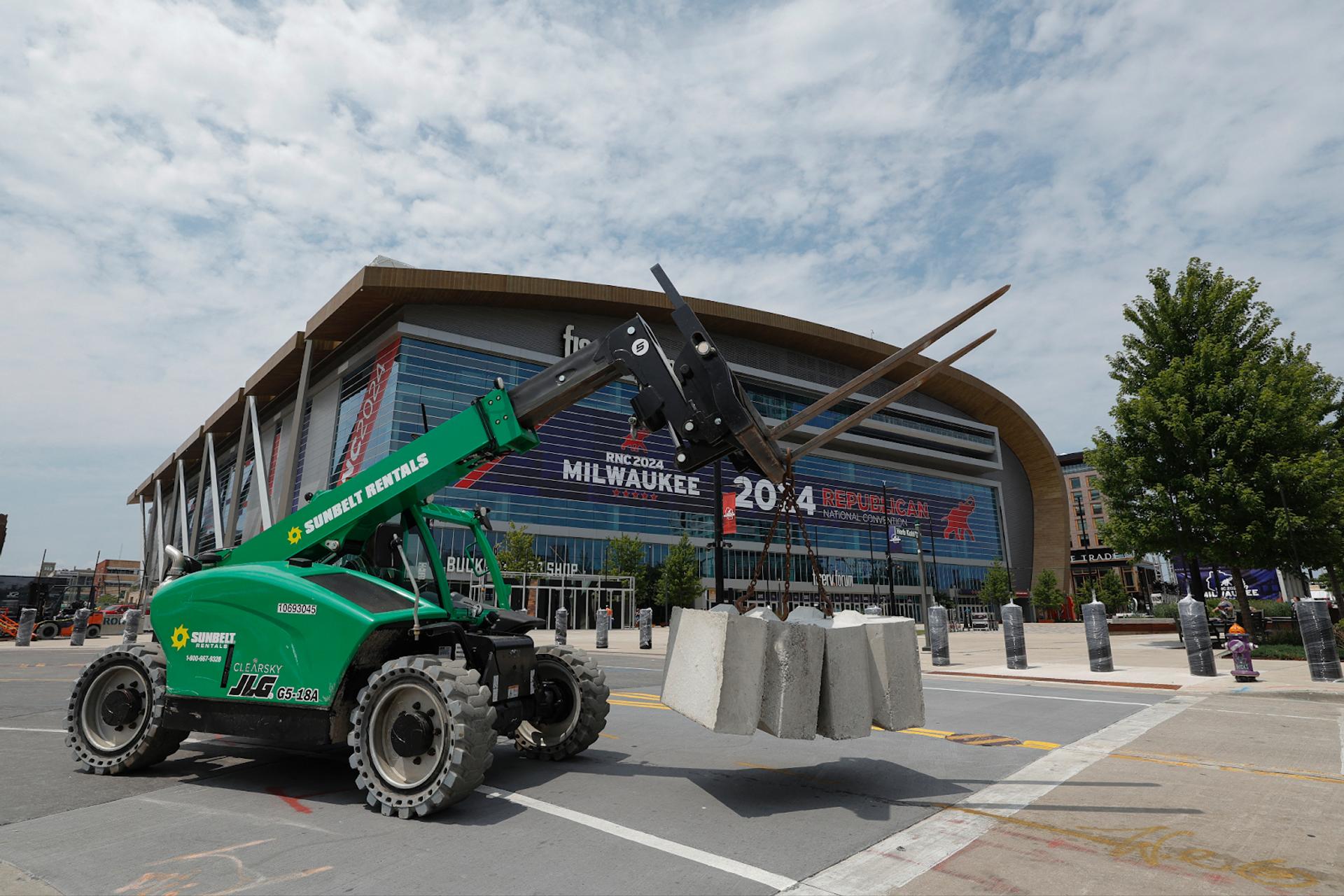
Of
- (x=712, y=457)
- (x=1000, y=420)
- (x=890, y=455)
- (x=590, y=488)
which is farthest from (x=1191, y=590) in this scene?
(x=1000, y=420)

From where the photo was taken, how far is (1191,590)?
71.7 ft

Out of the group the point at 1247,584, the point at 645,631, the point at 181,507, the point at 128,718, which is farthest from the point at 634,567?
the point at 1247,584

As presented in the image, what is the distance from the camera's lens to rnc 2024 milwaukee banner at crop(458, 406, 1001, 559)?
54.2 m

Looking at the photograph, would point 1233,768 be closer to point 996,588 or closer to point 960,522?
point 996,588

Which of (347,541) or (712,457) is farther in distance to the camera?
(347,541)

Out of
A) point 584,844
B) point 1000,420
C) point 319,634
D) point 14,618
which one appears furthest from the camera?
point 1000,420

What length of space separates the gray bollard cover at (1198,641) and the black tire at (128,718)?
58.8ft

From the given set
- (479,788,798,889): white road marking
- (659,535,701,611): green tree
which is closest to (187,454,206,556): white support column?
(659,535,701,611): green tree

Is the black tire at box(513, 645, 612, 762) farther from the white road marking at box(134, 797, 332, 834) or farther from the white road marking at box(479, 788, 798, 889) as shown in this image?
the white road marking at box(134, 797, 332, 834)

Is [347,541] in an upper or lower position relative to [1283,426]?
lower

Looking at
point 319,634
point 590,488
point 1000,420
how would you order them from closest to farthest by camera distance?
point 319,634
point 590,488
point 1000,420

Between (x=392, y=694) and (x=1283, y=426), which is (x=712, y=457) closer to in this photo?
(x=392, y=694)

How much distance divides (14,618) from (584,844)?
158 ft

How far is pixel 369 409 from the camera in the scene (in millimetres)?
51688
